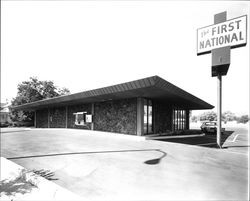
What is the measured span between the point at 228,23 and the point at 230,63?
2557 mm

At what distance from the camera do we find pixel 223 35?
35.0 ft

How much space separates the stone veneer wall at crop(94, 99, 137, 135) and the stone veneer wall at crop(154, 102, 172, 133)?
11.1ft

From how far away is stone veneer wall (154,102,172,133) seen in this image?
1862 centimetres

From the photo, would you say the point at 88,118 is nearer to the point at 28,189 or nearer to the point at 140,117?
the point at 140,117

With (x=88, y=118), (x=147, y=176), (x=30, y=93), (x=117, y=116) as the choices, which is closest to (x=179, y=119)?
(x=117, y=116)

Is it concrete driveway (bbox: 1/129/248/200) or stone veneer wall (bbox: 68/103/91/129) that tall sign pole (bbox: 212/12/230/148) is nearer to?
concrete driveway (bbox: 1/129/248/200)

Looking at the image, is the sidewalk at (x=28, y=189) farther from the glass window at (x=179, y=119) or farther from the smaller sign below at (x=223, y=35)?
the glass window at (x=179, y=119)

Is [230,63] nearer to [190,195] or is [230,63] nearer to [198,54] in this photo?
[198,54]

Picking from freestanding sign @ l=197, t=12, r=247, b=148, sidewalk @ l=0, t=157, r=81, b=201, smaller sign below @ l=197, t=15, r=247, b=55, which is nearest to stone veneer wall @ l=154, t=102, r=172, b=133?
freestanding sign @ l=197, t=12, r=247, b=148

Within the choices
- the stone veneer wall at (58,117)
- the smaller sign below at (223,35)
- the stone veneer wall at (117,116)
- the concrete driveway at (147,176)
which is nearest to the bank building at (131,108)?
the stone veneer wall at (117,116)

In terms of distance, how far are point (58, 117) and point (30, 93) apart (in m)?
22.6

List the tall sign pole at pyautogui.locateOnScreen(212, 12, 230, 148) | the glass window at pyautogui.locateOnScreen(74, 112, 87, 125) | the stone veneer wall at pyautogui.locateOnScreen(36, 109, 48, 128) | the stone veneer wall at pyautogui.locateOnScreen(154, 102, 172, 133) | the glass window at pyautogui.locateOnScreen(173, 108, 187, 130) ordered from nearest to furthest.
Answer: the tall sign pole at pyautogui.locateOnScreen(212, 12, 230, 148) < the stone veneer wall at pyautogui.locateOnScreen(154, 102, 172, 133) < the glass window at pyautogui.locateOnScreen(74, 112, 87, 125) < the glass window at pyautogui.locateOnScreen(173, 108, 187, 130) < the stone veneer wall at pyautogui.locateOnScreen(36, 109, 48, 128)

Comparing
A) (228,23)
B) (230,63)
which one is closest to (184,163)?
(230,63)

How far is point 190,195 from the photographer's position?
4.32 metres
